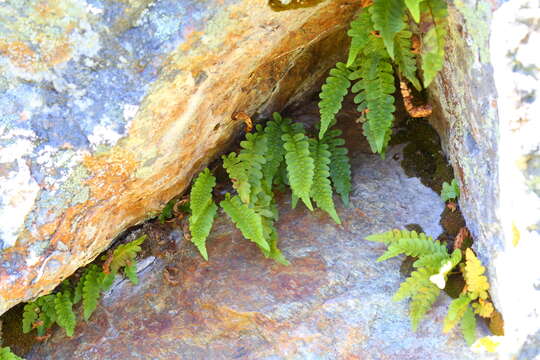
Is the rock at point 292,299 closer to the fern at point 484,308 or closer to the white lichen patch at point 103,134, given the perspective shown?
the fern at point 484,308

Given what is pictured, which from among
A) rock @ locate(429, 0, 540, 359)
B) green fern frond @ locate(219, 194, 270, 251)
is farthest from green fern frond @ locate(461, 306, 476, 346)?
green fern frond @ locate(219, 194, 270, 251)

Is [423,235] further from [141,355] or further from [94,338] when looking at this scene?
[94,338]

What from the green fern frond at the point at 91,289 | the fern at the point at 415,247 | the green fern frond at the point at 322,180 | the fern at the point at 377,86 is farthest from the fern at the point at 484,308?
the green fern frond at the point at 91,289

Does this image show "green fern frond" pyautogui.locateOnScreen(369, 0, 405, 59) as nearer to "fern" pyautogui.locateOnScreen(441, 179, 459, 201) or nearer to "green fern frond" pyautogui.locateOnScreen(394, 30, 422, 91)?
"green fern frond" pyautogui.locateOnScreen(394, 30, 422, 91)

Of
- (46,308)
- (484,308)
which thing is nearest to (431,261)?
(484,308)

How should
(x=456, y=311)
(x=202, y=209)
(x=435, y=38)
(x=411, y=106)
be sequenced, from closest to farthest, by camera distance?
(x=435, y=38) < (x=456, y=311) < (x=202, y=209) < (x=411, y=106)

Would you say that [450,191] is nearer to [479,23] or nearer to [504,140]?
[504,140]
